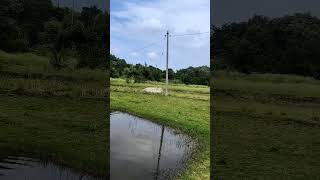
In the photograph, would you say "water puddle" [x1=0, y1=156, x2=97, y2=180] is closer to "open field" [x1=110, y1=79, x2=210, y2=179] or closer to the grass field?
the grass field

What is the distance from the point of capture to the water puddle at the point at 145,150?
12188 mm

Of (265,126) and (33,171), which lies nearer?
(33,171)

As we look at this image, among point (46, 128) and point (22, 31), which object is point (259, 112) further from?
point (22, 31)

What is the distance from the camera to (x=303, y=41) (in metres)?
23.7

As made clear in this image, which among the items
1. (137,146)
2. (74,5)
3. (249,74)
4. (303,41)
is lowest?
(137,146)

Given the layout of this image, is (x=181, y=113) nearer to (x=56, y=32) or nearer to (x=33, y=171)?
(x=56, y=32)

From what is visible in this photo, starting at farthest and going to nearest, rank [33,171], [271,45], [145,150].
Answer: [271,45], [145,150], [33,171]

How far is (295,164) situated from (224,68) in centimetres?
1510

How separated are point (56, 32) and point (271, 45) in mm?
11803

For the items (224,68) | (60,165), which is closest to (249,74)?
(224,68)

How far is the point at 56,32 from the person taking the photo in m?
22.4

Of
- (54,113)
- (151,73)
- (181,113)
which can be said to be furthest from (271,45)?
(151,73)

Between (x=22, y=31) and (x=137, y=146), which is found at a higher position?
(x=22, y=31)

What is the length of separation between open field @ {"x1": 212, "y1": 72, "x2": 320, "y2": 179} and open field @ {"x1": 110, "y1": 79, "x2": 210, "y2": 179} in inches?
18.6
